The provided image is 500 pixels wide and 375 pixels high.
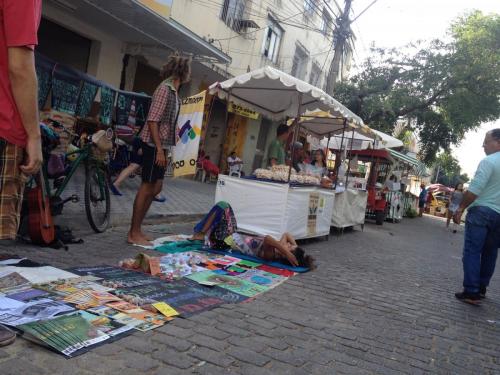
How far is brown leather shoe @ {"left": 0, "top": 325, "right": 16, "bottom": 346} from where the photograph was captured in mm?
2322

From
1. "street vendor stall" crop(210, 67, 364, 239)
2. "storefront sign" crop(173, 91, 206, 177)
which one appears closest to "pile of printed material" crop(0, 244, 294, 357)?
"storefront sign" crop(173, 91, 206, 177)

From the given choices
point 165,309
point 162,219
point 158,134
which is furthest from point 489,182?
point 162,219

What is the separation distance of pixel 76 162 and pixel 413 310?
13.0 feet

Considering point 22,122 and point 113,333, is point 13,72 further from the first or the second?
point 113,333

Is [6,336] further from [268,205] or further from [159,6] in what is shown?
[159,6]

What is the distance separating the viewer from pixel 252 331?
316 centimetres

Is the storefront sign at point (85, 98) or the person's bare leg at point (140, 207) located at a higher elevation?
the storefront sign at point (85, 98)

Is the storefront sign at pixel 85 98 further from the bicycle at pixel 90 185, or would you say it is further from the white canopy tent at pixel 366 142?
the white canopy tent at pixel 366 142

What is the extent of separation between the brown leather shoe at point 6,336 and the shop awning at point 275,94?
5.02m

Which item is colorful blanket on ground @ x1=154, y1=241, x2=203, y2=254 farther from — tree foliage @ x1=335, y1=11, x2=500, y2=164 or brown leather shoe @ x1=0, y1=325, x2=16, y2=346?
tree foliage @ x1=335, y1=11, x2=500, y2=164

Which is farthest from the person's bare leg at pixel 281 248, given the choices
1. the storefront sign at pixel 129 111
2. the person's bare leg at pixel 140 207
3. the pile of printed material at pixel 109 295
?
the storefront sign at pixel 129 111

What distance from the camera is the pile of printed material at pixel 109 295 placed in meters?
2.55

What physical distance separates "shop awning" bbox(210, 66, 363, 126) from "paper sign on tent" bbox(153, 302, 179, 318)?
13.8 feet

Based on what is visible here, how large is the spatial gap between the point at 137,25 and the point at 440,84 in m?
15.5
